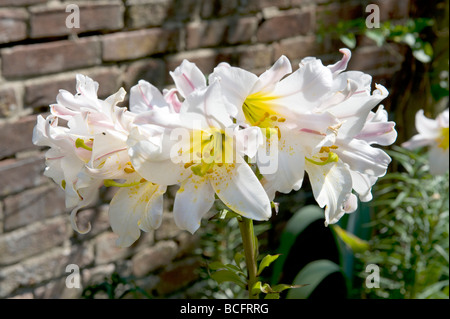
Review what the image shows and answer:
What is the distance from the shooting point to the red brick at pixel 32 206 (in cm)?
130

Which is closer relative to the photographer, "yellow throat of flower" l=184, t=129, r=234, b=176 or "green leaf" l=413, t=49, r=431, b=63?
"yellow throat of flower" l=184, t=129, r=234, b=176

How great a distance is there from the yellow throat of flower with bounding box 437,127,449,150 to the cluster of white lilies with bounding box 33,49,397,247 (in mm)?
815

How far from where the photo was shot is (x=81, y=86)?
0.62 meters

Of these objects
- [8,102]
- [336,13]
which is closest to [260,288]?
[8,102]

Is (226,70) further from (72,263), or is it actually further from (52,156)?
(72,263)

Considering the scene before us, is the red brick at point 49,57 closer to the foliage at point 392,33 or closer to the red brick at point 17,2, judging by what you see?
the red brick at point 17,2

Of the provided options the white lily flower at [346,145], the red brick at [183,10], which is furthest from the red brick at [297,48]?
the white lily flower at [346,145]

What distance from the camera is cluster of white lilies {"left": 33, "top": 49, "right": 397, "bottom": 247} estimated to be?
57 centimetres

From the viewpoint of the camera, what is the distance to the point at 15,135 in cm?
126

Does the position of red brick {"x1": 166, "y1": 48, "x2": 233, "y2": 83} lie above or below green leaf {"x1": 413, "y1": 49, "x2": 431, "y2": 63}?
above

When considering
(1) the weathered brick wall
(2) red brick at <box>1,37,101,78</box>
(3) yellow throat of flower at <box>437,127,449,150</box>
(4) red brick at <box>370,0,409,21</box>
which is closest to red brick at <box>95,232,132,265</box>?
(1) the weathered brick wall

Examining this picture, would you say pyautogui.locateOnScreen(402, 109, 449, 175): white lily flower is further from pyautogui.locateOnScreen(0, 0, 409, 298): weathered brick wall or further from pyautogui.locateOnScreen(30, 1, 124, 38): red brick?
pyautogui.locateOnScreen(30, 1, 124, 38): red brick

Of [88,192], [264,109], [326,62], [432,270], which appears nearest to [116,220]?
[88,192]

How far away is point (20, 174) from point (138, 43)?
385mm
